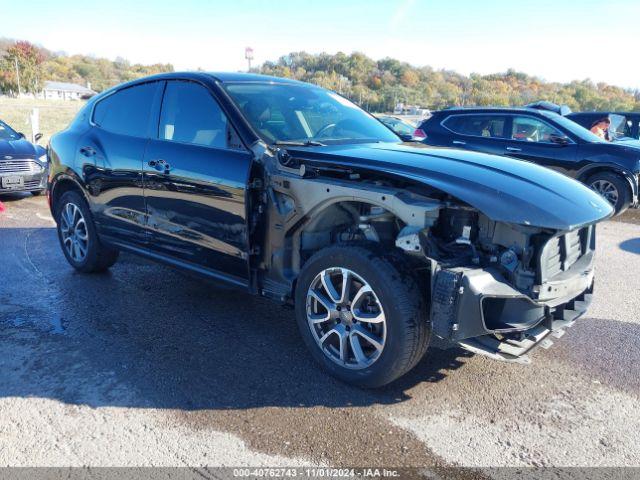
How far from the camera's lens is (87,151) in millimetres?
5020

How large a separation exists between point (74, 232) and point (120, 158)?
4.18 ft

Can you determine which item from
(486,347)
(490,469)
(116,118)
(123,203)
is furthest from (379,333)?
(116,118)

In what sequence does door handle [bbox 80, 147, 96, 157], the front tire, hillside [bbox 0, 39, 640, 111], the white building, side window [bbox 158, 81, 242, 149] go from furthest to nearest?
the white building
hillside [bbox 0, 39, 640, 111]
door handle [bbox 80, 147, 96, 157]
side window [bbox 158, 81, 242, 149]
the front tire

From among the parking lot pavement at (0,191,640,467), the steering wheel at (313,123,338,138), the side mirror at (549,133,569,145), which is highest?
the steering wheel at (313,123,338,138)

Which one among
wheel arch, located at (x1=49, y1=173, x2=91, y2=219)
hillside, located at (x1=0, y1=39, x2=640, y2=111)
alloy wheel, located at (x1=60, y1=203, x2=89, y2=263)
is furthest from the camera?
hillside, located at (x1=0, y1=39, x2=640, y2=111)

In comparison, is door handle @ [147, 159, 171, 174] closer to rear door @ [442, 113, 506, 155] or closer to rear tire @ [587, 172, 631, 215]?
rear door @ [442, 113, 506, 155]

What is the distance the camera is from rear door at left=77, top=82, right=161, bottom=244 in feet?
14.8

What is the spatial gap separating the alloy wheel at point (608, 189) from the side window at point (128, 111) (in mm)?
7528

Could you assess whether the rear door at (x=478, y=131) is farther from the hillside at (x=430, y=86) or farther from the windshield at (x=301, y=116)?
the hillside at (x=430, y=86)

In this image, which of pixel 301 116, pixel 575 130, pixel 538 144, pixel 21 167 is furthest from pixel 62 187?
pixel 575 130

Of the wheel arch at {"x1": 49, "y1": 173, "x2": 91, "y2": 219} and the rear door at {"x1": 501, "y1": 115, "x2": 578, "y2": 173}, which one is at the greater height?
the rear door at {"x1": 501, "y1": 115, "x2": 578, "y2": 173}

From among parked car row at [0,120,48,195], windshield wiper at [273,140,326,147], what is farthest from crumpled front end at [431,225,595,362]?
parked car row at [0,120,48,195]

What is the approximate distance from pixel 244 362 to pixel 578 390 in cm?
211

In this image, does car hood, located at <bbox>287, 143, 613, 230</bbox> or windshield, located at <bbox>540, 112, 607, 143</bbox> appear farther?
windshield, located at <bbox>540, 112, 607, 143</bbox>
